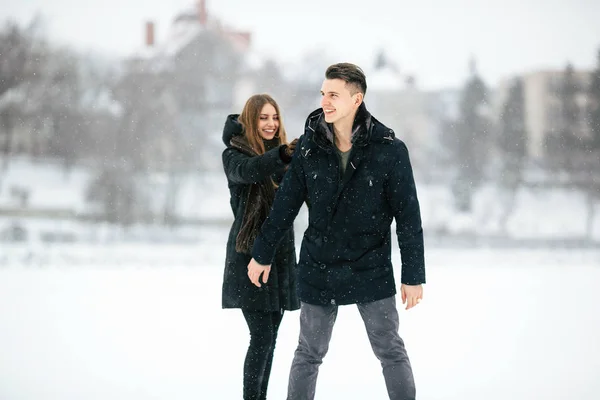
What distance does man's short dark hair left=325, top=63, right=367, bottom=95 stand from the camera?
2.51 m

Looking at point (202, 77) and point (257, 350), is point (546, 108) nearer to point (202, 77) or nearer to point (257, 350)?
point (202, 77)

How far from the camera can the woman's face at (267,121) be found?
9.83 ft

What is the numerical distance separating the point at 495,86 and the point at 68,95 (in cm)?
1533

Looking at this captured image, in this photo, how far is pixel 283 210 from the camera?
8.61ft

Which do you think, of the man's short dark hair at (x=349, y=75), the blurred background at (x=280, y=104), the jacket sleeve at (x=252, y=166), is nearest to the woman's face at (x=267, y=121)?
the jacket sleeve at (x=252, y=166)

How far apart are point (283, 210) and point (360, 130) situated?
44 centimetres

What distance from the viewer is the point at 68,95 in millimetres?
22141

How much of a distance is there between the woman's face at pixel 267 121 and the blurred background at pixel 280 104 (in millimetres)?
11910

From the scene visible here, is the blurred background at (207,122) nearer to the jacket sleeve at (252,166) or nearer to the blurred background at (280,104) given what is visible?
the blurred background at (280,104)

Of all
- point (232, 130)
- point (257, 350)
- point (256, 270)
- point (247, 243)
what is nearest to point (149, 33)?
point (232, 130)

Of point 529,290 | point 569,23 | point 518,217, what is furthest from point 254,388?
point 569,23

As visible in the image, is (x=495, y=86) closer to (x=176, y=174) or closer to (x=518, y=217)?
(x=518, y=217)

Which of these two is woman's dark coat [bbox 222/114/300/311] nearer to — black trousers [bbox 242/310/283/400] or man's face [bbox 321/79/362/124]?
black trousers [bbox 242/310/283/400]

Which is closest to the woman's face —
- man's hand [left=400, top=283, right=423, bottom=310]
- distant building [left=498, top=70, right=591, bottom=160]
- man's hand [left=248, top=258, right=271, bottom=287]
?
man's hand [left=248, top=258, right=271, bottom=287]
